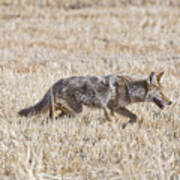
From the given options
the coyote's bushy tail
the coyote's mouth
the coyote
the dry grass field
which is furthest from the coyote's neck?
the coyote's bushy tail

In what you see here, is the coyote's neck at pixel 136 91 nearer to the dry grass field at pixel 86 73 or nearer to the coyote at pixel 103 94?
the coyote at pixel 103 94

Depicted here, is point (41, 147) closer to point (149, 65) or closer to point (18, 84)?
point (18, 84)

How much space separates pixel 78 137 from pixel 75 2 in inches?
712

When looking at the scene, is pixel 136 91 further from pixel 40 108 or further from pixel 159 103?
Answer: pixel 40 108

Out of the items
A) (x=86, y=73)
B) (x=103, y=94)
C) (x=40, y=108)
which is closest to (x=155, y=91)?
(x=103, y=94)

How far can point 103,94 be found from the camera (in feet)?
16.0

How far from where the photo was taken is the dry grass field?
3.54 meters

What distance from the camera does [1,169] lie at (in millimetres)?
3490

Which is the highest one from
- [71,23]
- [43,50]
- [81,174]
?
[71,23]

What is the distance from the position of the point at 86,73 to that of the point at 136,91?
11.3ft

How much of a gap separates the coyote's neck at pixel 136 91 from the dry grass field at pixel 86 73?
319 mm

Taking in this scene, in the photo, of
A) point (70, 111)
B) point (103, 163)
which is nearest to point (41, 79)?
point (70, 111)

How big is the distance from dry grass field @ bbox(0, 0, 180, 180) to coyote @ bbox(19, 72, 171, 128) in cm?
16

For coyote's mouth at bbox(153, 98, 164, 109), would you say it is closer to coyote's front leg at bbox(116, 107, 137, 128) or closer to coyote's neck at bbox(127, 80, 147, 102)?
coyote's neck at bbox(127, 80, 147, 102)
